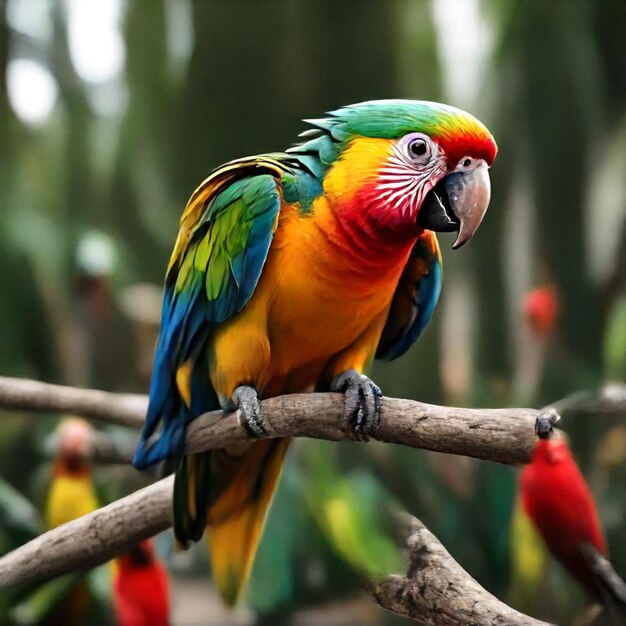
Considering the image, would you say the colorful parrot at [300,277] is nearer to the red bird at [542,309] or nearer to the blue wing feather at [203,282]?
the blue wing feather at [203,282]

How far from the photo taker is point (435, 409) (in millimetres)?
859

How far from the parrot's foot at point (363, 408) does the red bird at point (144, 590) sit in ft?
1.85

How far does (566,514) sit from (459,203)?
0.61m

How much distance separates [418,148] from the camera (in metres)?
0.91

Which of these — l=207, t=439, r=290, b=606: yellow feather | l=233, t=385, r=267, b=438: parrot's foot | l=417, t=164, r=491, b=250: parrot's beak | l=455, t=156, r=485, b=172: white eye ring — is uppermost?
l=455, t=156, r=485, b=172: white eye ring

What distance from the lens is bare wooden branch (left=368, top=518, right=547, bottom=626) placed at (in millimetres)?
907

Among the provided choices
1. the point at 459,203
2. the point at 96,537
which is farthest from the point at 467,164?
the point at 96,537

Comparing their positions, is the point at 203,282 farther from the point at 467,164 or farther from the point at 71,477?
the point at 71,477

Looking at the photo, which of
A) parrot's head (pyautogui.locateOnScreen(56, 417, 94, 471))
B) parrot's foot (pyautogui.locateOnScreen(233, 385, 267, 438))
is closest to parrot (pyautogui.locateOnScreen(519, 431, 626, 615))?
parrot's foot (pyautogui.locateOnScreen(233, 385, 267, 438))

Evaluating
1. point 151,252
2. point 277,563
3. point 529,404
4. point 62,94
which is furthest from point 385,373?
point 62,94

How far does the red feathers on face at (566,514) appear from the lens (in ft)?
3.84

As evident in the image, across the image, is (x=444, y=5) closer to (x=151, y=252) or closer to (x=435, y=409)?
(x=151, y=252)

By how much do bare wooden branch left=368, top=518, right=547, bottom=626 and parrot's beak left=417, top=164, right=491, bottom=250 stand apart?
448 millimetres

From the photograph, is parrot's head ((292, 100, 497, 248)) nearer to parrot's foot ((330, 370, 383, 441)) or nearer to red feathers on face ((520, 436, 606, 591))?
parrot's foot ((330, 370, 383, 441))
